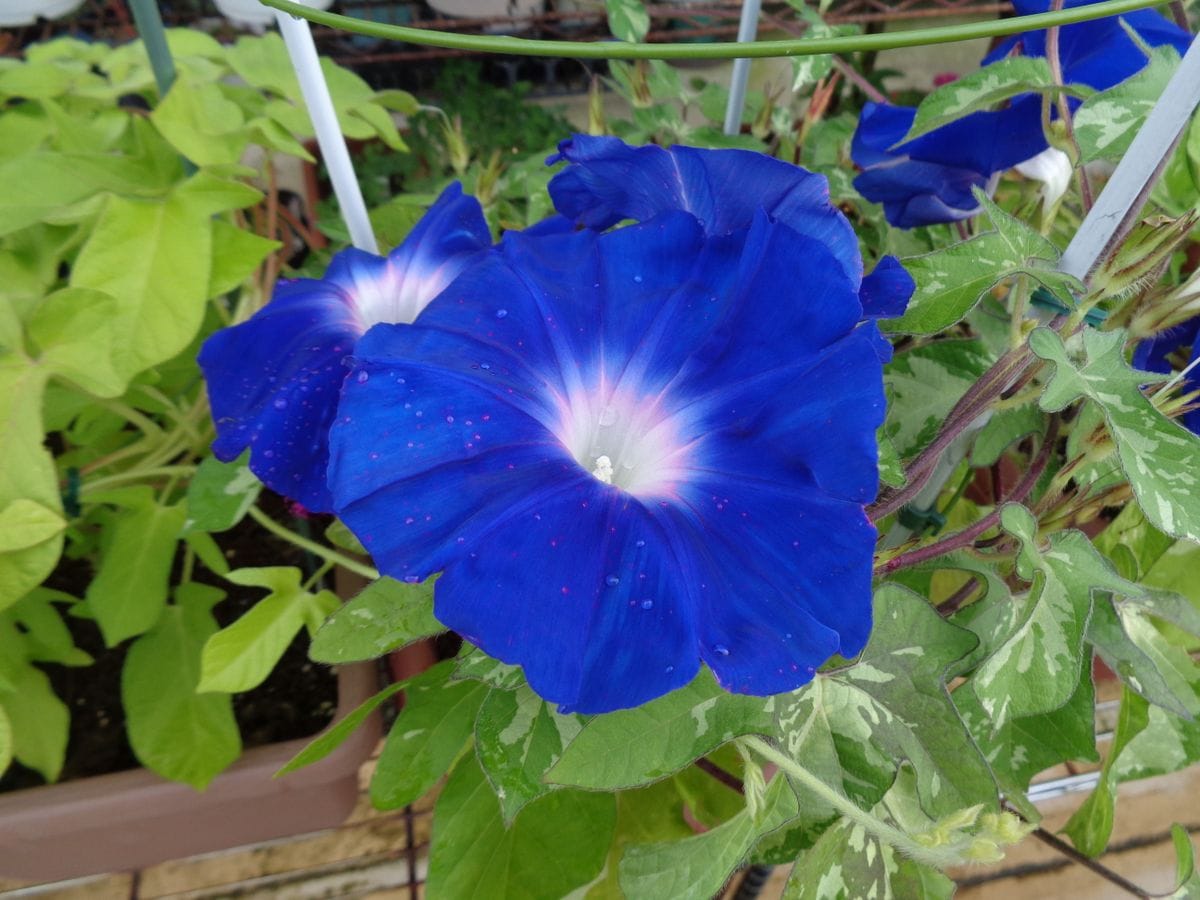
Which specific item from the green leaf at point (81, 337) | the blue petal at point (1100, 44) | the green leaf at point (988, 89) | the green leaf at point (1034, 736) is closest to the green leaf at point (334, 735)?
the green leaf at point (81, 337)

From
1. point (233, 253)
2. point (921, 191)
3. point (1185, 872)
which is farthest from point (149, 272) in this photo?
point (1185, 872)

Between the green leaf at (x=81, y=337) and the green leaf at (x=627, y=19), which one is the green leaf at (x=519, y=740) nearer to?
the green leaf at (x=81, y=337)

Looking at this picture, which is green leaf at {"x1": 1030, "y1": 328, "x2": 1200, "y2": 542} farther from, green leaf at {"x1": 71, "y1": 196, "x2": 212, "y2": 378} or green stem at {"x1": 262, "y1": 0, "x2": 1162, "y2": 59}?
green leaf at {"x1": 71, "y1": 196, "x2": 212, "y2": 378}

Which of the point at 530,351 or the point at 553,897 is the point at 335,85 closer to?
the point at 530,351

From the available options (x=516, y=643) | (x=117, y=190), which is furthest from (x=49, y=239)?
(x=516, y=643)

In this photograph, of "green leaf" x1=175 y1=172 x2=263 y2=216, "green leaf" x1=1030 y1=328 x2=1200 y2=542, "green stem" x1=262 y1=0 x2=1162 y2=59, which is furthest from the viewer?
"green leaf" x1=175 y1=172 x2=263 y2=216

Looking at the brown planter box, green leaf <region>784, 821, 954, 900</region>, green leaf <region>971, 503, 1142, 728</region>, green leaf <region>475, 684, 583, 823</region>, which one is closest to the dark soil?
the brown planter box
